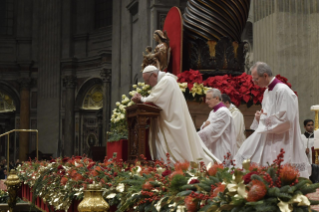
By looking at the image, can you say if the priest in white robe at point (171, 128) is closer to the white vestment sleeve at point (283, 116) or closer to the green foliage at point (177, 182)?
the white vestment sleeve at point (283, 116)

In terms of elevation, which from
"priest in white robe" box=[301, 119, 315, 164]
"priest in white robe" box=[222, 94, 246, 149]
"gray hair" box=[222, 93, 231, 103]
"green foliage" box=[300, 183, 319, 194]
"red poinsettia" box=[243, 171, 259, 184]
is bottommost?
"priest in white robe" box=[301, 119, 315, 164]

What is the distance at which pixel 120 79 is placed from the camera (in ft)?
58.0

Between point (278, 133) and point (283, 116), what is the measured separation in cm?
21

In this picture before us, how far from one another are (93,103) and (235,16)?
1330 cm

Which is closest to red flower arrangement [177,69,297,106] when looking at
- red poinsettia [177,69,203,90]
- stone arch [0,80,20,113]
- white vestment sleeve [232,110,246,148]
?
red poinsettia [177,69,203,90]

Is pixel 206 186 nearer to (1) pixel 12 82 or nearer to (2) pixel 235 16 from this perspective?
(2) pixel 235 16

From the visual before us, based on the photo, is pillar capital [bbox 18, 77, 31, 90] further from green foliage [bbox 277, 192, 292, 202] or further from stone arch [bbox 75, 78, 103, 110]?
green foliage [bbox 277, 192, 292, 202]

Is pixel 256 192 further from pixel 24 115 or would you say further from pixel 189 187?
pixel 24 115

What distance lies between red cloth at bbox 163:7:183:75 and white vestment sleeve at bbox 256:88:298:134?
400cm

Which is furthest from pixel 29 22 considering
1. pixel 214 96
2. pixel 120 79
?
pixel 214 96

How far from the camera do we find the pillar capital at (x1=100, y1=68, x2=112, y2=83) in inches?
781

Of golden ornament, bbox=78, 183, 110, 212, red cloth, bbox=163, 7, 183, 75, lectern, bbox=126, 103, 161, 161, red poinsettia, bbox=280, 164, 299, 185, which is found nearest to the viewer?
golden ornament, bbox=78, 183, 110, 212

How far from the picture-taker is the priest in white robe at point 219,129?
23.2 feet

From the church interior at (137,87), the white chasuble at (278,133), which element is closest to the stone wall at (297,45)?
the church interior at (137,87)
